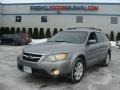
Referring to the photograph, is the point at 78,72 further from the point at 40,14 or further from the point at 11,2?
the point at 11,2

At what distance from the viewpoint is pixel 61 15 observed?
1321 inches

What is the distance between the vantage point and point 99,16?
32.8m

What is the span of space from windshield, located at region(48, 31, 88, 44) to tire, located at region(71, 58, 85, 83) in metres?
0.87

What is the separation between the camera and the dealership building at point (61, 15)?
32644 mm

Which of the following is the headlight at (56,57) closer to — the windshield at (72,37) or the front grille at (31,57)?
the front grille at (31,57)

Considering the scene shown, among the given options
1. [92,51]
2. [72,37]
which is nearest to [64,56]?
[72,37]

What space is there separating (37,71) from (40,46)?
3.11 ft

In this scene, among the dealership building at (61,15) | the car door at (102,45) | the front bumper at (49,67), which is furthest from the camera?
the dealership building at (61,15)

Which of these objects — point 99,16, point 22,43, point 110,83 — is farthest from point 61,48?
point 99,16

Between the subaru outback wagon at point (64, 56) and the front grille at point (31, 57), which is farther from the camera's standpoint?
the front grille at point (31, 57)

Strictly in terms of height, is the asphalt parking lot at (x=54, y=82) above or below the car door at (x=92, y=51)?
below

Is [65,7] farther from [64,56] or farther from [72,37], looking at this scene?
[64,56]

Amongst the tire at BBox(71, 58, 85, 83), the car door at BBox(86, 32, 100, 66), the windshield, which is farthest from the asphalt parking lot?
the windshield

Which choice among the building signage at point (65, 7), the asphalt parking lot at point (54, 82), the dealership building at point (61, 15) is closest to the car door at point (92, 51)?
the asphalt parking lot at point (54, 82)
